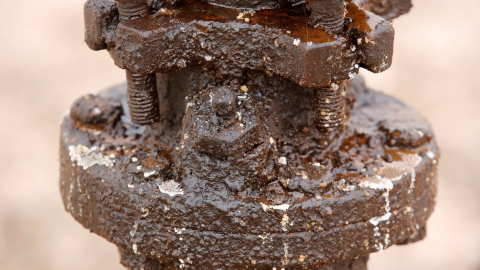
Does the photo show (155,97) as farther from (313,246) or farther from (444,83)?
(444,83)

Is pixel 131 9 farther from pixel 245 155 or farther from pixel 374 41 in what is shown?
pixel 374 41

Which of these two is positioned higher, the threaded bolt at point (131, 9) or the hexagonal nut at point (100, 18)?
the threaded bolt at point (131, 9)

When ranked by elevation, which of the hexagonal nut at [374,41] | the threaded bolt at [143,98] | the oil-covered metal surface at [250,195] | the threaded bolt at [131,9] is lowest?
the oil-covered metal surface at [250,195]

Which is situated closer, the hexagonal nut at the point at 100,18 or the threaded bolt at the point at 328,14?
the threaded bolt at the point at 328,14

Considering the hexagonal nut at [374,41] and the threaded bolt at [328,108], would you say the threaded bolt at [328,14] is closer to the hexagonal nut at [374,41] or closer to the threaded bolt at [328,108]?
the hexagonal nut at [374,41]

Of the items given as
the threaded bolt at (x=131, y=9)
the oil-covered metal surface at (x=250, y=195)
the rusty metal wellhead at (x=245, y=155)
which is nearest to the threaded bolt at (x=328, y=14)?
the rusty metal wellhead at (x=245, y=155)

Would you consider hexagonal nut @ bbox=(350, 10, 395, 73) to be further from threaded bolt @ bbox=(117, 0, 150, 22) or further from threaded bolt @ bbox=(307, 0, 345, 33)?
threaded bolt @ bbox=(117, 0, 150, 22)

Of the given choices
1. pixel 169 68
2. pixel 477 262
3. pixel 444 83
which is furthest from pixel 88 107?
pixel 444 83

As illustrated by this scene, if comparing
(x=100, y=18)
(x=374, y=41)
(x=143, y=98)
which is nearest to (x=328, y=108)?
(x=374, y=41)

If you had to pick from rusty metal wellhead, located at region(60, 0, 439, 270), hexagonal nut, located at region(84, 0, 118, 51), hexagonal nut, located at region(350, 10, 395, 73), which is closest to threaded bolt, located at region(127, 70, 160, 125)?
rusty metal wellhead, located at region(60, 0, 439, 270)
